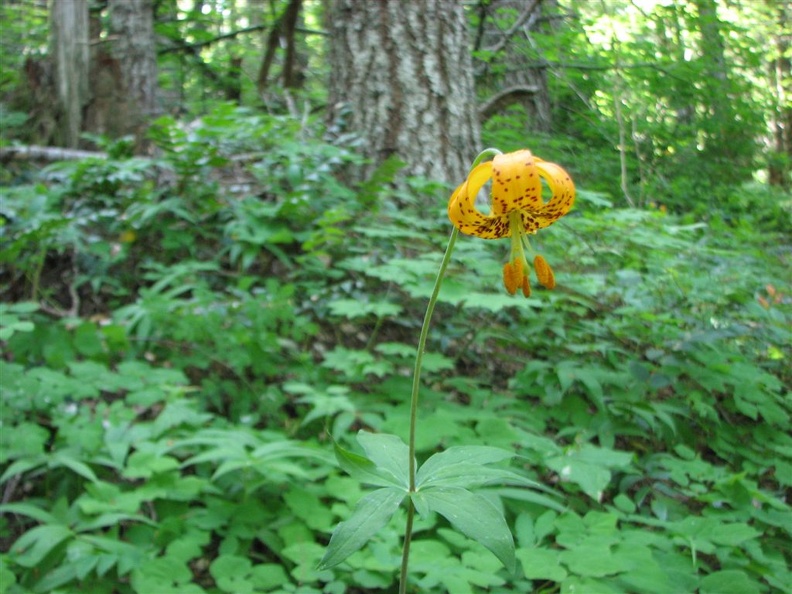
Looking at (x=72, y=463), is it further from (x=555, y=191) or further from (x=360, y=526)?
(x=555, y=191)

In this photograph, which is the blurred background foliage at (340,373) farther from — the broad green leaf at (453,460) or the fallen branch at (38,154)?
the broad green leaf at (453,460)

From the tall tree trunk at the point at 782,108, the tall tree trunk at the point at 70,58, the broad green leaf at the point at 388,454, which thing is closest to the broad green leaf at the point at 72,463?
the broad green leaf at the point at 388,454

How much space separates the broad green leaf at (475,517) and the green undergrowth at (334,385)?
10 cm

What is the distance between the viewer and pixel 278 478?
182 centimetres

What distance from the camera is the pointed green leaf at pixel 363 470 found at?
1.02 metres

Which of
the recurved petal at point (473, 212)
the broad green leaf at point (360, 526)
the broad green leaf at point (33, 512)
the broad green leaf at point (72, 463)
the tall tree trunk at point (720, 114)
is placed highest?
the tall tree trunk at point (720, 114)

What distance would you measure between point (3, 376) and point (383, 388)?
1241 millimetres

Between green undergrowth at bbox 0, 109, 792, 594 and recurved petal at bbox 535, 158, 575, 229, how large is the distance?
1.40 ft

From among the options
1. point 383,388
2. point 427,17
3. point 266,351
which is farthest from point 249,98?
point 383,388

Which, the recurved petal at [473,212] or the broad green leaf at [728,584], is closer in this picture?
the recurved petal at [473,212]

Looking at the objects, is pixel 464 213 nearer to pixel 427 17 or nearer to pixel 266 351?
pixel 266 351

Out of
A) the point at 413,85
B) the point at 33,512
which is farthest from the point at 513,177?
the point at 413,85

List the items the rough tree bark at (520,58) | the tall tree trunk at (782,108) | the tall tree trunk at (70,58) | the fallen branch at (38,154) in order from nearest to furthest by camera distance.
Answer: the fallen branch at (38,154)
the rough tree bark at (520,58)
the tall tree trunk at (70,58)
the tall tree trunk at (782,108)

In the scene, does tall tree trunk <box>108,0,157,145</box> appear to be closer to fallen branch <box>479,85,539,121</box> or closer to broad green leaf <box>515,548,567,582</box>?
fallen branch <box>479,85,539,121</box>
